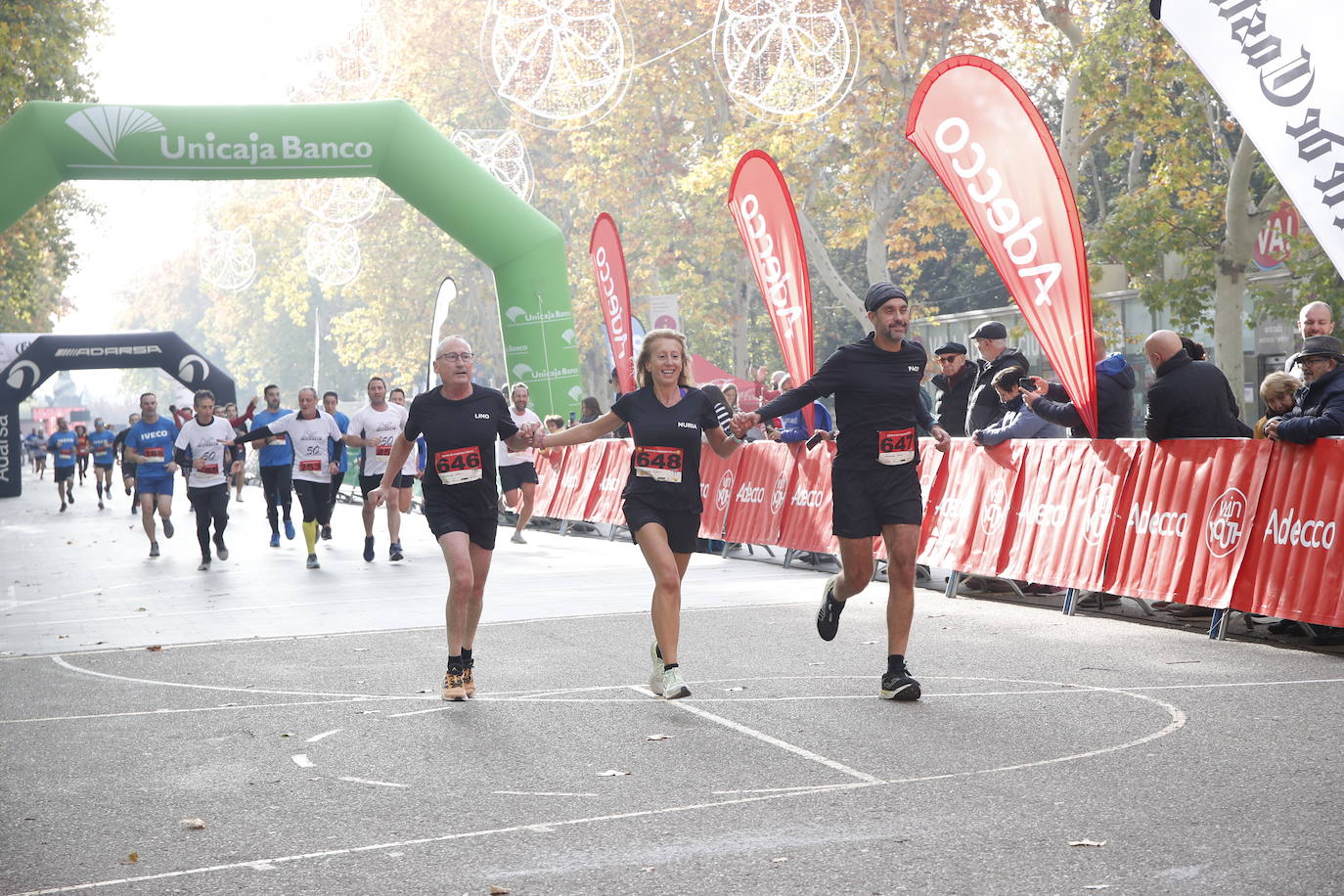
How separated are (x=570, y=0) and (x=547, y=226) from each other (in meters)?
7.01

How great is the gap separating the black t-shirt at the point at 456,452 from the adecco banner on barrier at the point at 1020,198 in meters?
4.98

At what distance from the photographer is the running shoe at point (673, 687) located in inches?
322

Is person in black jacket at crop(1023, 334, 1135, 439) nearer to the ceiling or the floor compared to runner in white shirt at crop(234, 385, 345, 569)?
nearer to the ceiling

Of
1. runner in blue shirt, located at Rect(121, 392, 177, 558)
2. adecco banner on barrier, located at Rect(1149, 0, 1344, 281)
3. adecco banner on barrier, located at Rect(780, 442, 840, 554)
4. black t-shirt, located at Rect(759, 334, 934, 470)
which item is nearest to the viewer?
black t-shirt, located at Rect(759, 334, 934, 470)

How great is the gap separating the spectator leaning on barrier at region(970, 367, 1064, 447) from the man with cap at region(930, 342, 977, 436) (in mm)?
1003

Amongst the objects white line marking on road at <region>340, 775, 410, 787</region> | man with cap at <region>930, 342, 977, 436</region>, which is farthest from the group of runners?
man with cap at <region>930, 342, 977, 436</region>

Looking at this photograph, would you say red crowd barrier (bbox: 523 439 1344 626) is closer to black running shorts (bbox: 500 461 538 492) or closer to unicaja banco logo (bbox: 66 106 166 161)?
black running shorts (bbox: 500 461 538 492)

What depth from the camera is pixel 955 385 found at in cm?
1409

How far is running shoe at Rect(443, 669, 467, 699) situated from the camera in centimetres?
848

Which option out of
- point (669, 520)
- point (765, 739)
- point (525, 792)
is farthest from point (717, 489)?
point (525, 792)

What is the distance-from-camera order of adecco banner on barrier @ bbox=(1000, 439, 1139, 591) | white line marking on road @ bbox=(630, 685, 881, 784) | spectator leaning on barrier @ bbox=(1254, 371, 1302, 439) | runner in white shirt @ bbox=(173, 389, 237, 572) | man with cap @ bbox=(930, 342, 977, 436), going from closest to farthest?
1. white line marking on road @ bbox=(630, 685, 881, 784)
2. spectator leaning on barrier @ bbox=(1254, 371, 1302, 439)
3. adecco banner on barrier @ bbox=(1000, 439, 1139, 591)
4. man with cap @ bbox=(930, 342, 977, 436)
5. runner in white shirt @ bbox=(173, 389, 237, 572)

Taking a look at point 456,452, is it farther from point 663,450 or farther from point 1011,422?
point 1011,422

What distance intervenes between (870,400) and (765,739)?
1.98 metres

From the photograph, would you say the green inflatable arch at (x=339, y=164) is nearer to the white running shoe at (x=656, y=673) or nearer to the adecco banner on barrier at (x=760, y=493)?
the adecco banner on barrier at (x=760, y=493)
